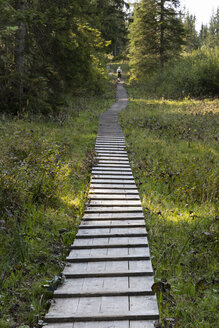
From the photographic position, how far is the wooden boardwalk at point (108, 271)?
2977 mm

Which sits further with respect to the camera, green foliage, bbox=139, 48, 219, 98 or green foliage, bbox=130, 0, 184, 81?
green foliage, bbox=130, 0, 184, 81

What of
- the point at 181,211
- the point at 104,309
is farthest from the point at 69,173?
the point at 104,309

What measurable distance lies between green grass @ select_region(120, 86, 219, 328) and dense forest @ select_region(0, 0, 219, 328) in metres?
0.02

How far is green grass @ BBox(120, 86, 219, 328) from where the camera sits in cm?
344

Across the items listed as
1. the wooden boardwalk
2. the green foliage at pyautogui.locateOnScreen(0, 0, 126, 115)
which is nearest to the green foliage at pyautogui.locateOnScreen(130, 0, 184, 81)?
the green foliage at pyautogui.locateOnScreen(0, 0, 126, 115)

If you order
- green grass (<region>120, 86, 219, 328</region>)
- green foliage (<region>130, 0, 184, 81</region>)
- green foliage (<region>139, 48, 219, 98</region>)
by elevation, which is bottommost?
green grass (<region>120, 86, 219, 328</region>)

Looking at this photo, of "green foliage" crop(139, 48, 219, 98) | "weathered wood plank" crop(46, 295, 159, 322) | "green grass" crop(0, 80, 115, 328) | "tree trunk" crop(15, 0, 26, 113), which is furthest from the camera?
"green foliage" crop(139, 48, 219, 98)

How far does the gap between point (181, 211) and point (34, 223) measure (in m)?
2.89

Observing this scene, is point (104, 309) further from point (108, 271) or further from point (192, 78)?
point (192, 78)

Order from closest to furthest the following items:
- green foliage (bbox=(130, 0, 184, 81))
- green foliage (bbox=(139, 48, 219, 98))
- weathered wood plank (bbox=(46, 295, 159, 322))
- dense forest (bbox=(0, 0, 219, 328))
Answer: weathered wood plank (bbox=(46, 295, 159, 322)) < dense forest (bbox=(0, 0, 219, 328)) < green foliage (bbox=(139, 48, 219, 98)) < green foliage (bbox=(130, 0, 184, 81))

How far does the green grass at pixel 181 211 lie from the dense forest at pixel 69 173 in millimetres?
20

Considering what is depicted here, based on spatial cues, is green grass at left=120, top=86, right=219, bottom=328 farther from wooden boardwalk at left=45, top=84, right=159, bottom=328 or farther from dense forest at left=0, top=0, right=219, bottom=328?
wooden boardwalk at left=45, top=84, right=159, bottom=328

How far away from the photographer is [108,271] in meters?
3.76

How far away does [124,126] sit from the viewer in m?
13.7
